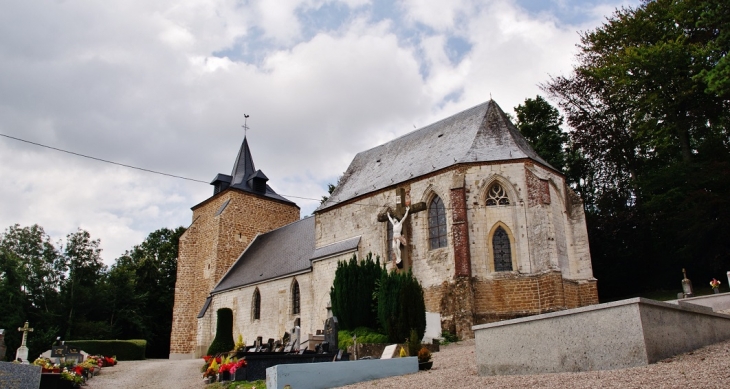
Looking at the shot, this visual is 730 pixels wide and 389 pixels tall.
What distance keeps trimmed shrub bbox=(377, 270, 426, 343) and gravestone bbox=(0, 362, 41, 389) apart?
10.1 meters

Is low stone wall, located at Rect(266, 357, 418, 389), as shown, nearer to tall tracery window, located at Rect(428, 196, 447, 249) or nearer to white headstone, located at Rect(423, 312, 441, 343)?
white headstone, located at Rect(423, 312, 441, 343)

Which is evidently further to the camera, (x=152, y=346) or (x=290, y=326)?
(x=152, y=346)

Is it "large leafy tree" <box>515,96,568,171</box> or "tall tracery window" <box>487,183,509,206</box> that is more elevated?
"large leafy tree" <box>515,96,568,171</box>

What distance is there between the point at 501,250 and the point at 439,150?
→ 5.33m

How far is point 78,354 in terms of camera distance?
65.7 ft

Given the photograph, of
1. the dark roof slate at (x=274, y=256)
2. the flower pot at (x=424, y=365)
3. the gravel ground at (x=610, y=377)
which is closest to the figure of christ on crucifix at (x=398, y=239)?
the dark roof slate at (x=274, y=256)

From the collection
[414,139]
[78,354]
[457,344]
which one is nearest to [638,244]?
[414,139]

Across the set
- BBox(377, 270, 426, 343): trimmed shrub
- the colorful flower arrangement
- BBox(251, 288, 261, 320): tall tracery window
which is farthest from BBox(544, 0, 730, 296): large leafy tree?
the colorful flower arrangement

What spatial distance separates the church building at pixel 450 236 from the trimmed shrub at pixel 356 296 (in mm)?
2412

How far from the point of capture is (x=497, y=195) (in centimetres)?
2098

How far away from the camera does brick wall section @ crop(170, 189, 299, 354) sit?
34.6 m

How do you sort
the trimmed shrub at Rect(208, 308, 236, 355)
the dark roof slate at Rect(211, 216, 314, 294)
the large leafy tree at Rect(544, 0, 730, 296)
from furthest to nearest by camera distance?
the dark roof slate at Rect(211, 216, 314, 294), the large leafy tree at Rect(544, 0, 730, 296), the trimmed shrub at Rect(208, 308, 236, 355)

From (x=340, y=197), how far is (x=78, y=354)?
12.2m

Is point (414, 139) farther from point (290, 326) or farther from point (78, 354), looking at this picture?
point (78, 354)
